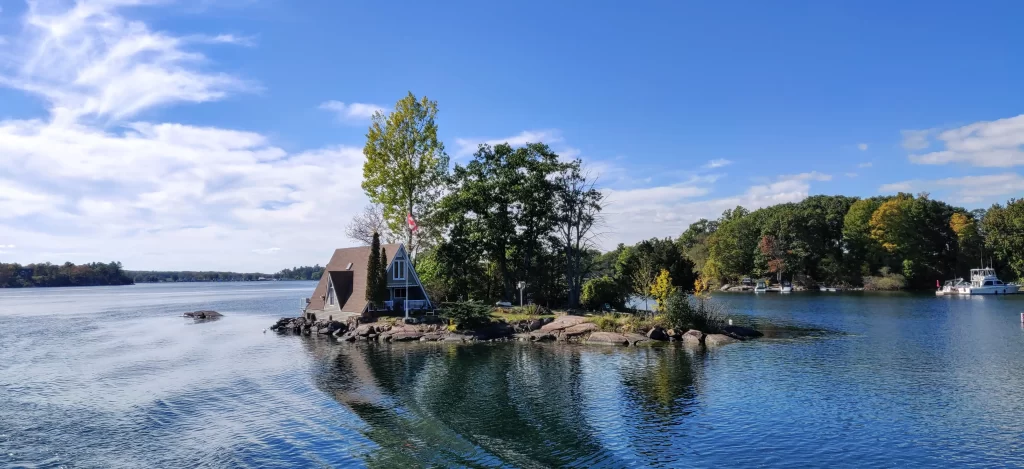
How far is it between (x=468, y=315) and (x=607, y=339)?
10.5 metres

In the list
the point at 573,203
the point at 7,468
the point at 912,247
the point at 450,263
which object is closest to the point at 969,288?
the point at 912,247

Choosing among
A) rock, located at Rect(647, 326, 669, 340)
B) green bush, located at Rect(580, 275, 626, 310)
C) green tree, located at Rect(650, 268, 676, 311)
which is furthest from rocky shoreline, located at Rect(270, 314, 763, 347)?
green bush, located at Rect(580, 275, 626, 310)

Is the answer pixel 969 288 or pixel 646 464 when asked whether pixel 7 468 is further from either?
pixel 969 288

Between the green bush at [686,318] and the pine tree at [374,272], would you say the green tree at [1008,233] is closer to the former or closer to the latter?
the green bush at [686,318]

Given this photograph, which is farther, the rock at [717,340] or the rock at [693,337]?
the rock at [693,337]

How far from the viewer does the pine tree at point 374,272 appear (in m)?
49.4

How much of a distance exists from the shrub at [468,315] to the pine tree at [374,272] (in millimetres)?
8072

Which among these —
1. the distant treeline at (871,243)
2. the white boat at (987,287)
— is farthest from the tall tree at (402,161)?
the white boat at (987,287)

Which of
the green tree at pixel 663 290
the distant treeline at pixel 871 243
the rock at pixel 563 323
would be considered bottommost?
the rock at pixel 563 323

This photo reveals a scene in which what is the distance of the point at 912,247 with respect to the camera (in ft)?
338

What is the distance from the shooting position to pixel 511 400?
23984 mm

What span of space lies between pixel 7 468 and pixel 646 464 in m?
18.1

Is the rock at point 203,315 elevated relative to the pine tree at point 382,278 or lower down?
lower down

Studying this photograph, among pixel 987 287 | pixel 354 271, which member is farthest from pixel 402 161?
pixel 987 287
